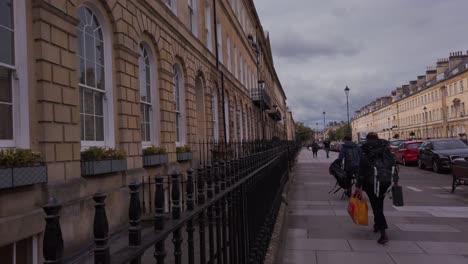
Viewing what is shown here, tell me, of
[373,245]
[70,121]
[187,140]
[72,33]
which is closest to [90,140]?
[70,121]

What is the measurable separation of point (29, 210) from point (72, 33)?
127 inches

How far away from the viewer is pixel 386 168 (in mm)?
7555

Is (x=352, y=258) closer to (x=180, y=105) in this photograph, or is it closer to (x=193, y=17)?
(x=180, y=105)

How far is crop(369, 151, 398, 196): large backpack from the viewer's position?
24.5ft

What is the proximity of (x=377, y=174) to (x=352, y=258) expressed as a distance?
1801 mm

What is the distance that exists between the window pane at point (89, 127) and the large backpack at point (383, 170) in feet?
17.5

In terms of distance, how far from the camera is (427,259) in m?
6.15

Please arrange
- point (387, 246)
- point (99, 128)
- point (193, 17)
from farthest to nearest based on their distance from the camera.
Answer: point (193, 17), point (99, 128), point (387, 246)

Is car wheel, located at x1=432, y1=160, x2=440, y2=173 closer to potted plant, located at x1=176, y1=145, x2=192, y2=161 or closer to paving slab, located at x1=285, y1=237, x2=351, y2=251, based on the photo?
potted plant, located at x1=176, y1=145, x2=192, y2=161

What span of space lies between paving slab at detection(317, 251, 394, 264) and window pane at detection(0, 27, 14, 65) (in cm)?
517

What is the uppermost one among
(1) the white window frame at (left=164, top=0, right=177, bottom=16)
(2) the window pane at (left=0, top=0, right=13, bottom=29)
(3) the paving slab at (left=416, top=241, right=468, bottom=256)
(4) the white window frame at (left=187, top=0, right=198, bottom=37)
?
(4) the white window frame at (left=187, top=0, right=198, bottom=37)

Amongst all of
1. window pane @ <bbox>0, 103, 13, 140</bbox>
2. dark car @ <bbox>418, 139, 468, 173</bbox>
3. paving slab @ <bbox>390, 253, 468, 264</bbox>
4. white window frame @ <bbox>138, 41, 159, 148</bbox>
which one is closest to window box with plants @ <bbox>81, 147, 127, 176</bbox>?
window pane @ <bbox>0, 103, 13, 140</bbox>

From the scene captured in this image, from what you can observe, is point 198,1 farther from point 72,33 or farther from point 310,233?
point 310,233

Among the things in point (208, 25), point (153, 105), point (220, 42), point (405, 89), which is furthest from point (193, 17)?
point (405, 89)
